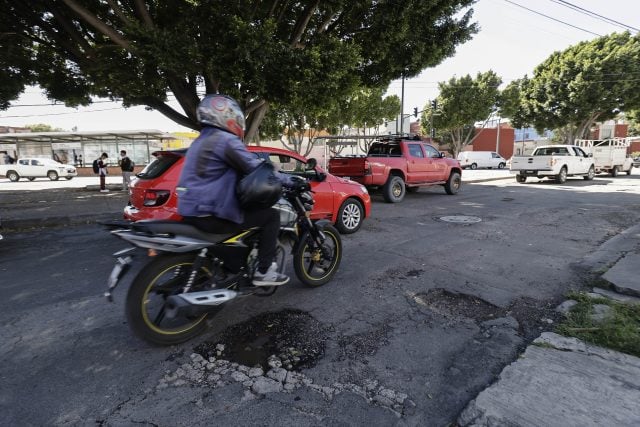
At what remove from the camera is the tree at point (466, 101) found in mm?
29797

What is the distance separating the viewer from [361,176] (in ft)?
35.2

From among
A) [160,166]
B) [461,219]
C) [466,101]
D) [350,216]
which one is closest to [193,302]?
[160,166]

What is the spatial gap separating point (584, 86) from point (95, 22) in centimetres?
2965

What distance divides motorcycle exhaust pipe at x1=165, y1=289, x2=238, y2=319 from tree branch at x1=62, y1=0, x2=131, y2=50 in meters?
8.74

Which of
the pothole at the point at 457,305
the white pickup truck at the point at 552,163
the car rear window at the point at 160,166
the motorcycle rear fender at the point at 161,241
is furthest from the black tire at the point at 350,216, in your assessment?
the white pickup truck at the point at 552,163

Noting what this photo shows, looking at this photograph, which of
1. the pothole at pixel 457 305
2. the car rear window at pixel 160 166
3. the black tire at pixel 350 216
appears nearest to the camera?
the pothole at pixel 457 305

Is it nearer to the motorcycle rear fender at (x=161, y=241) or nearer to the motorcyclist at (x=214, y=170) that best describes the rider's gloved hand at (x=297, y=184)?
the motorcyclist at (x=214, y=170)

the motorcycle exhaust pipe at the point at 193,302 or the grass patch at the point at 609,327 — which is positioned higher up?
the motorcycle exhaust pipe at the point at 193,302

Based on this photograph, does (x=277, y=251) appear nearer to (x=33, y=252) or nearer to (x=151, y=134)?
(x=33, y=252)

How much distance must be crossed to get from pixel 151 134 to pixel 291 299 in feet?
93.4

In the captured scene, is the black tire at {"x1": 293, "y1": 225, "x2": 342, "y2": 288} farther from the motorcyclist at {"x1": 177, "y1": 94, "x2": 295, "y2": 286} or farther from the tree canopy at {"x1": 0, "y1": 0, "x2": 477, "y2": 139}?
the tree canopy at {"x1": 0, "y1": 0, "x2": 477, "y2": 139}

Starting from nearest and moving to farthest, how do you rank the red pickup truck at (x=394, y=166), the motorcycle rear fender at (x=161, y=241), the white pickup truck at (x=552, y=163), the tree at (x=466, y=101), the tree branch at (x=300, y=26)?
1. the motorcycle rear fender at (x=161, y=241)
2. the tree branch at (x=300, y=26)
3. the red pickup truck at (x=394, y=166)
4. the white pickup truck at (x=552, y=163)
5. the tree at (x=466, y=101)

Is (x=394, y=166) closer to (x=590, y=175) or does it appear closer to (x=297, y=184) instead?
(x=297, y=184)

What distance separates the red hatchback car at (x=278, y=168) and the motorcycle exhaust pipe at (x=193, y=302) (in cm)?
170
